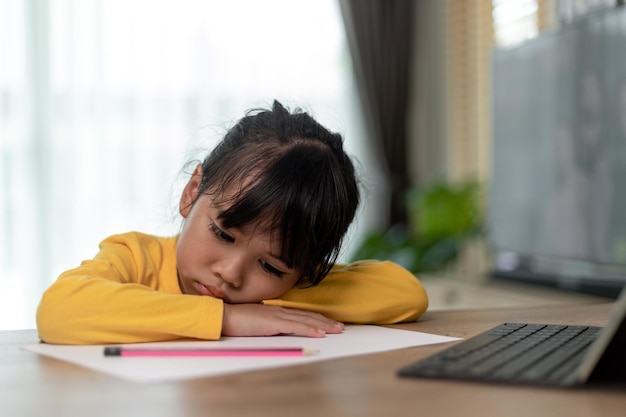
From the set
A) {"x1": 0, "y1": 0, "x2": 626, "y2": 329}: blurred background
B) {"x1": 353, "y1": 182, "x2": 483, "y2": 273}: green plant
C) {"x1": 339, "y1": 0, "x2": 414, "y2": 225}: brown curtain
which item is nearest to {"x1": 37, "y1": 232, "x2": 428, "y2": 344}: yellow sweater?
{"x1": 0, "y1": 0, "x2": 626, "y2": 329}: blurred background

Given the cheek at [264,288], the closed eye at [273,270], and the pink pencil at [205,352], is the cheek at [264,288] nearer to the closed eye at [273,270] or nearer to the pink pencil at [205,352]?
the closed eye at [273,270]

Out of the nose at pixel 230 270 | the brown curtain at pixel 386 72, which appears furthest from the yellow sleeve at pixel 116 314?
the brown curtain at pixel 386 72

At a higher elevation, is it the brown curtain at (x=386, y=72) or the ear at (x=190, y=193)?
the brown curtain at (x=386, y=72)

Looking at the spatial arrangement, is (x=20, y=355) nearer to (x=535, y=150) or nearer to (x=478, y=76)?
(x=535, y=150)

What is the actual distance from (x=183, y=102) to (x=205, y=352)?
3112mm

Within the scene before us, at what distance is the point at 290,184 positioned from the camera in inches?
44.7

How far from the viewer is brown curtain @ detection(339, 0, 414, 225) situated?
13.6 ft

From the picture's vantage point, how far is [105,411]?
589 millimetres

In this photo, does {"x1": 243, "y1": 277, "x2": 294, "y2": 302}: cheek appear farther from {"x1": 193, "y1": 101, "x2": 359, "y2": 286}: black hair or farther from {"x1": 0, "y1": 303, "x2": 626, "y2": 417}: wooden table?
{"x1": 0, "y1": 303, "x2": 626, "y2": 417}: wooden table

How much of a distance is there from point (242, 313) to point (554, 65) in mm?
2063

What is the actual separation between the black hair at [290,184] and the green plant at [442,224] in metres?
2.36

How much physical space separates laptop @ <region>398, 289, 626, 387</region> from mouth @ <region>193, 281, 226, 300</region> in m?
0.39

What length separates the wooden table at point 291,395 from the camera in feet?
1.94

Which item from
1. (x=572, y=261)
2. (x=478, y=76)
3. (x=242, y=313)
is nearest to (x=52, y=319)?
(x=242, y=313)
